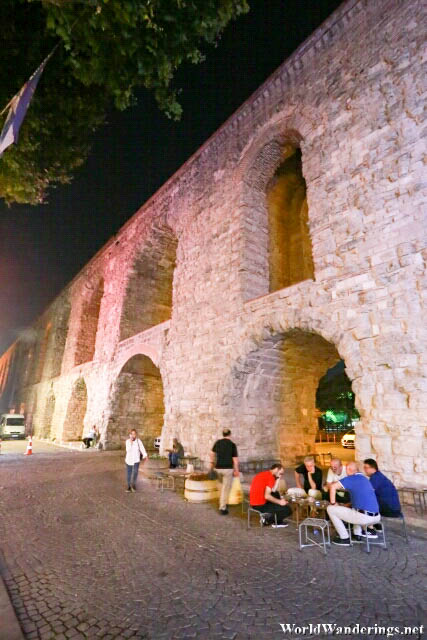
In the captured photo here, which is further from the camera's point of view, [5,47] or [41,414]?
[41,414]

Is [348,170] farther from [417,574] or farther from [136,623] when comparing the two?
[136,623]

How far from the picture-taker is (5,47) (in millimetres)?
5102

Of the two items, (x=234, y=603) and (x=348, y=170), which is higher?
(x=348, y=170)

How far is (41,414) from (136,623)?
78.2 feet

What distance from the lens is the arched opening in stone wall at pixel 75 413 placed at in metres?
17.8

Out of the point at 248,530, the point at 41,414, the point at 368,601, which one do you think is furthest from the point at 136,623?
the point at 41,414

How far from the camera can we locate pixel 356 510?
12.6 feet

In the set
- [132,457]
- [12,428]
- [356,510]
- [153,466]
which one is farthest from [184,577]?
[12,428]

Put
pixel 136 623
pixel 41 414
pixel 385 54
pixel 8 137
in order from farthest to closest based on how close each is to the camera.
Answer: pixel 41 414 → pixel 385 54 → pixel 8 137 → pixel 136 623

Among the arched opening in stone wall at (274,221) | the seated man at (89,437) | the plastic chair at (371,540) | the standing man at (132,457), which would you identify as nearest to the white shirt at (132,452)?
the standing man at (132,457)

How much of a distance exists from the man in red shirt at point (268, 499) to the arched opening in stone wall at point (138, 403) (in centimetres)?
919

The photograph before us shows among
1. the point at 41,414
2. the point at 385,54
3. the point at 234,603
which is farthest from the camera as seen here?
the point at 41,414

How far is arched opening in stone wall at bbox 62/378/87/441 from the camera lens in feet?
58.4

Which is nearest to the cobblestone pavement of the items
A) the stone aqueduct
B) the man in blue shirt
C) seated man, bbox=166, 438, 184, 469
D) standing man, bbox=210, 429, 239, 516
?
the man in blue shirt
